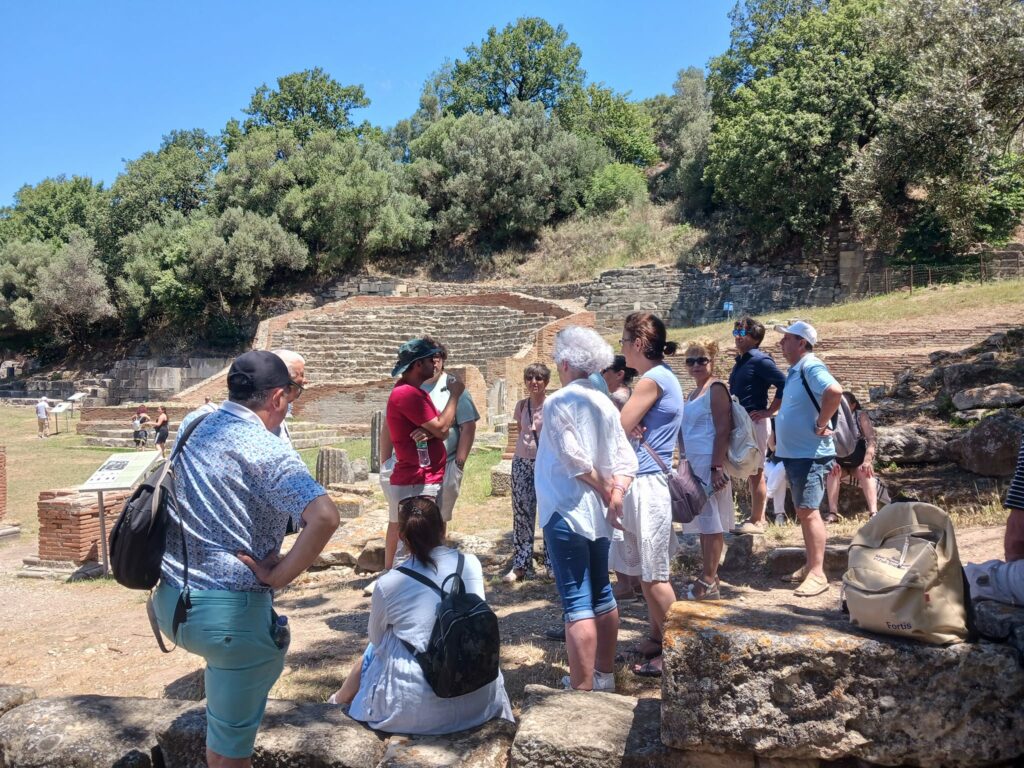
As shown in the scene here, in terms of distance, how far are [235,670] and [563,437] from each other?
160 centimetres

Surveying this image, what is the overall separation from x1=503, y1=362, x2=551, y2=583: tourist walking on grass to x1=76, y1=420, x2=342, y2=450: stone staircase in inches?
554

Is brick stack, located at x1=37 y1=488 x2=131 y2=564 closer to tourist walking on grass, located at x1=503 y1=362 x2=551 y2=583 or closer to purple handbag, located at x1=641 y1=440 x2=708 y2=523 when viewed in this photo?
tourist walking on grass, located at x1=503 y1=362 x2=551 y2=583

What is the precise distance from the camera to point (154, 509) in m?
2.65

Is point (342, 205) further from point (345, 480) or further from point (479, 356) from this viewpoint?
point (345, 480)

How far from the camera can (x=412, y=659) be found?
326 centimetres

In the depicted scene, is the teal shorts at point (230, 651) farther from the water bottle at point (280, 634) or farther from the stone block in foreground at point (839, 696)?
the stone block in foreground at point (839, 696)

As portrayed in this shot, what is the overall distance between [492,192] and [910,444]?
3486 cm

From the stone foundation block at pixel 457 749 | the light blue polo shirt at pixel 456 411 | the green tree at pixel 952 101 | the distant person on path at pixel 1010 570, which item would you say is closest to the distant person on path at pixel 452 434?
the light blue polo shirt at pixel 456 411

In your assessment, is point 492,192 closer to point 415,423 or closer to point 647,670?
point 415,423

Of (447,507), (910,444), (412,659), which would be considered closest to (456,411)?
(447,507)

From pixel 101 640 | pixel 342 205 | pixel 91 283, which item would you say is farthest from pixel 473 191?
pixel 101 640

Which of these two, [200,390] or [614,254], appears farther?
[614,254]

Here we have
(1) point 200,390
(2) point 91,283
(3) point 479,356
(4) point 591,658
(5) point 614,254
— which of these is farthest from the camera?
(2) point 91,283

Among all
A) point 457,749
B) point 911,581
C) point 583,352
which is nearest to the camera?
point 911,581
